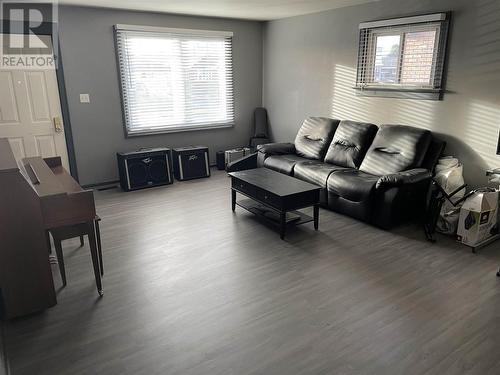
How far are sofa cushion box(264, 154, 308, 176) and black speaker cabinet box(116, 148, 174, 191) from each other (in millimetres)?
1486

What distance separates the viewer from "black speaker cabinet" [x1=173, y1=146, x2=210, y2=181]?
5.47 m

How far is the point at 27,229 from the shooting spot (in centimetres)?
229

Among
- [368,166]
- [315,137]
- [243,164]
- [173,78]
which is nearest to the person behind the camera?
[368,166]

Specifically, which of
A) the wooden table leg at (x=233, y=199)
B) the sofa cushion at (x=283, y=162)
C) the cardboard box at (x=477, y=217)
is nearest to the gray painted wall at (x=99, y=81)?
the sofa cushion at (x=283, y=162)

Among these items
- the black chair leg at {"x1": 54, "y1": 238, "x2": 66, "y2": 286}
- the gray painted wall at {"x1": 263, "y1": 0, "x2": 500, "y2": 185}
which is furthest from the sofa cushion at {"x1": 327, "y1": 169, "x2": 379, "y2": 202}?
the black chair leg at {"x1": 54, "y1": 238, "x2": 66, "y2": 286}

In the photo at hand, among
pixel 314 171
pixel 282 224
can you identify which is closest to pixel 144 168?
pixel 314 171

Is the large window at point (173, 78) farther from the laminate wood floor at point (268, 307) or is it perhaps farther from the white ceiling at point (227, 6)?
the laminate wood floor at point (268, 307)

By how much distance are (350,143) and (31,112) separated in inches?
157

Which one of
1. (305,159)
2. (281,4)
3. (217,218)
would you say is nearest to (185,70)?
(281,4)

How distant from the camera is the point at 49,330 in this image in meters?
2.25

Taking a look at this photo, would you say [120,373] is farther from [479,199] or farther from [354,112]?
[354,112]

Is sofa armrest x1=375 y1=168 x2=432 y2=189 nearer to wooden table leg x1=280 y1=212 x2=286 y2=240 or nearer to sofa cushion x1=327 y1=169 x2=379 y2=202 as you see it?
sofa cushion x1=327 y1=169 x2=379 y2=202

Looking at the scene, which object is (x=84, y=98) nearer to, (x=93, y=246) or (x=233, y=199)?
(x=233, y=199)

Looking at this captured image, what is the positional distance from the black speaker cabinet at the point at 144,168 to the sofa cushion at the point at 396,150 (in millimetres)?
2736
